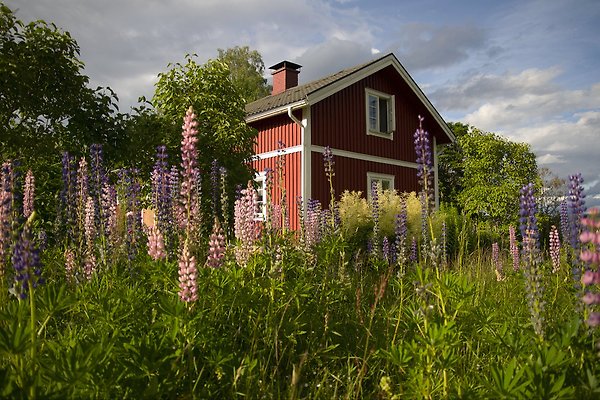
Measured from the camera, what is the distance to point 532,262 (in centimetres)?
281

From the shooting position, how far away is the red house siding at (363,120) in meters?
15.6

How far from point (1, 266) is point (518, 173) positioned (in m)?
24.3

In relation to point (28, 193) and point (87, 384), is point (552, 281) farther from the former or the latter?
point (28, 193)

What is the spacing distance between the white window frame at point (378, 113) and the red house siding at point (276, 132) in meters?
3.16

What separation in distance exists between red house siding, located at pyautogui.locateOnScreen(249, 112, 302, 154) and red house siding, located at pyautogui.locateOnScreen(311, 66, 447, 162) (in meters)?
0.64

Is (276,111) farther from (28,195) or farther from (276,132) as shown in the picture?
(28,195)

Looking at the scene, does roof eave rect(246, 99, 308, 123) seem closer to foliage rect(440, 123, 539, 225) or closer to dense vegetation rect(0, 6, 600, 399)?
dense vegetation rect(0, 6, 600, 399)

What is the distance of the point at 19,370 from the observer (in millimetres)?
1910

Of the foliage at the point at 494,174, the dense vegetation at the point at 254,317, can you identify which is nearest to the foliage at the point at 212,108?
the dense vegetation at the point at 254,317

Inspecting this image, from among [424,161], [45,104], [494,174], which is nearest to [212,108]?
[45,104]

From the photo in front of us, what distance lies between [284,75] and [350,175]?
688 centimetres

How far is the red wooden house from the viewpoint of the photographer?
15008 millimetres

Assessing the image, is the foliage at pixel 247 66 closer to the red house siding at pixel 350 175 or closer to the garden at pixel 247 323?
the red house siding at pixel 350 175

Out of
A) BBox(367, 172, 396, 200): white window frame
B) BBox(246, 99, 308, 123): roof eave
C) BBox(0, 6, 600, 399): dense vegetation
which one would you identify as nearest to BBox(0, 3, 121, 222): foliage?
BBox(0, 6, 600, 399): dense vegetation
